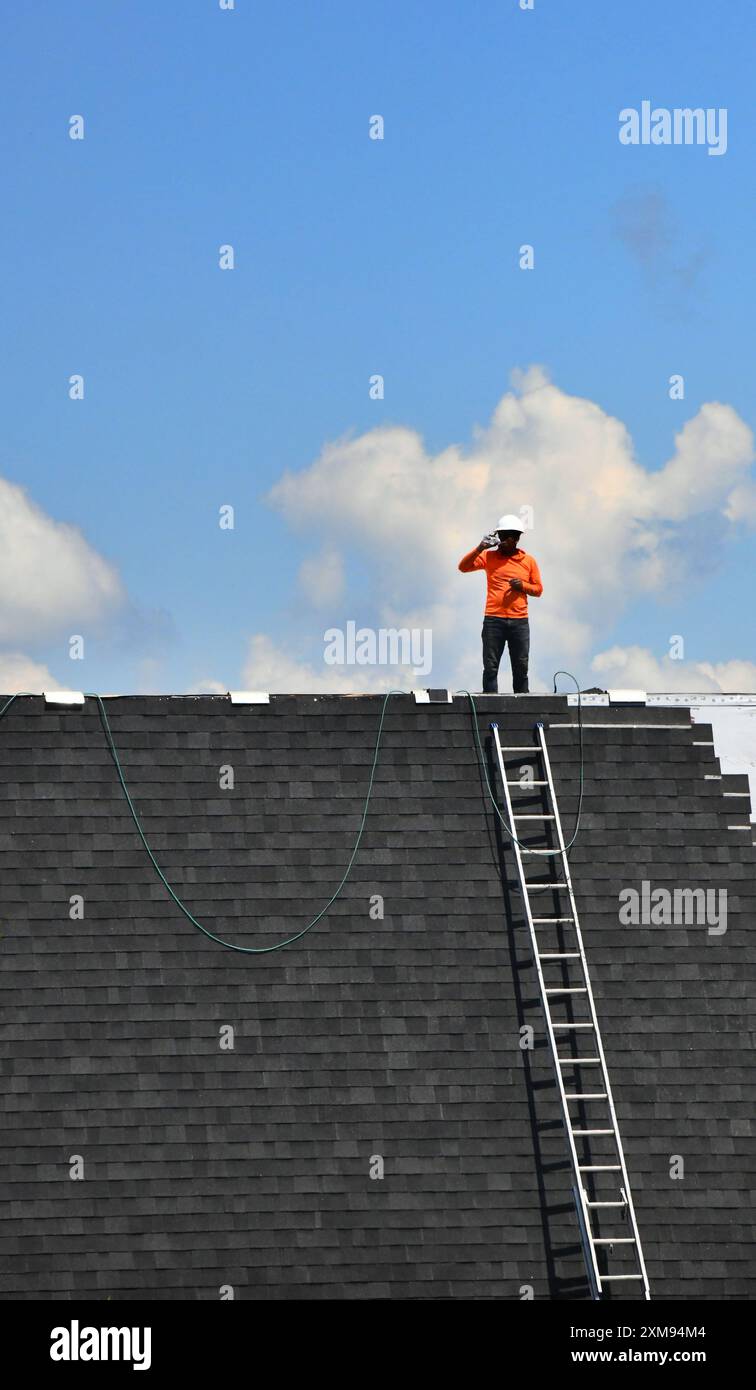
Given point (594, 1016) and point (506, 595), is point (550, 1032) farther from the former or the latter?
point (506, 595)

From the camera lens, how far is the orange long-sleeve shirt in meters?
17.8

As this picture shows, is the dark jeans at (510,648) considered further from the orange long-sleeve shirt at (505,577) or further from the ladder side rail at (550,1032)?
the ladder side rail at (550,1032)

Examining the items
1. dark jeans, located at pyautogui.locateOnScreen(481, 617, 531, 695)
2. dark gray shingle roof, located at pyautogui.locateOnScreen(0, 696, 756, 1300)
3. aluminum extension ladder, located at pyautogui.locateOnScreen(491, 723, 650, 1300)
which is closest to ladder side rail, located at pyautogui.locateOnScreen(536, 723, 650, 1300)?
aluminum extension ladder, located at pyautogui.locateOnScreen(491, 723, 650, 1300)

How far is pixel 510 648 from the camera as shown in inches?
706

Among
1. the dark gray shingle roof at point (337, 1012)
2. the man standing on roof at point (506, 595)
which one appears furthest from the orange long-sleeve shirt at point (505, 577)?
the dark gray shingle roof at point (337, 1012)

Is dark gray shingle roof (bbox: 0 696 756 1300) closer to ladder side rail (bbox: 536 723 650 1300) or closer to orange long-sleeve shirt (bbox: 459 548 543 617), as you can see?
ladder side rail (bbox: 536 723 650 1300)

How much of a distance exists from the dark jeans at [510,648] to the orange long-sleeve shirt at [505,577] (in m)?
0.09

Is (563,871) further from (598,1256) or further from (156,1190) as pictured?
(156,1190)

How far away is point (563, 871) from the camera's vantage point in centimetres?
1633

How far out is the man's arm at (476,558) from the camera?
696 inches

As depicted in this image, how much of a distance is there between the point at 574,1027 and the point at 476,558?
4711 millimetres
